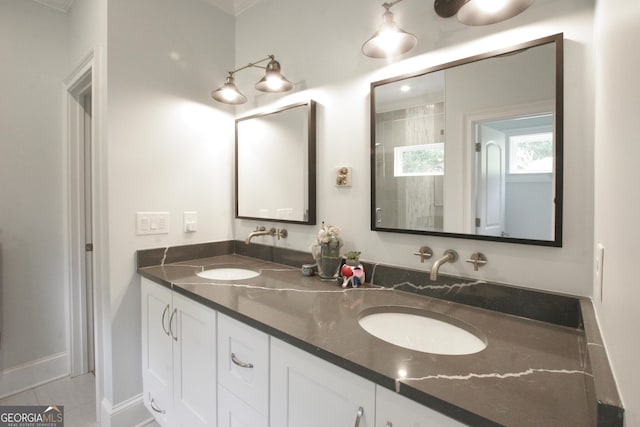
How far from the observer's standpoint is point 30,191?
211 centimetres

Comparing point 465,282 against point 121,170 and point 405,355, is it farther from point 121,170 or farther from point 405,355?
point 121,170

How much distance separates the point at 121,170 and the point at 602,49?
2.02m

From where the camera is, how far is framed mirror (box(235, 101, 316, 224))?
176 cm

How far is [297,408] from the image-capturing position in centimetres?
92

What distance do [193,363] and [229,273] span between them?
22.9 inches

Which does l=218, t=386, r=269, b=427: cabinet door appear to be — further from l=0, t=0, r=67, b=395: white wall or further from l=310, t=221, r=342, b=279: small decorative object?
l=0, t=0, r=67, b=395: white wall

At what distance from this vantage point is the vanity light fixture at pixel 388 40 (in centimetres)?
118

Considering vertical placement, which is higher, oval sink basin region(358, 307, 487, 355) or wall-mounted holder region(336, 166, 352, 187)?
wall-mounted holder region(336, 166, 352, 187)

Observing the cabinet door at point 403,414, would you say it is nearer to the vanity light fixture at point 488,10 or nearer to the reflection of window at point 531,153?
the reflection of window at point 531,153

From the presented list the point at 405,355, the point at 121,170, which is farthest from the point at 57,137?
the point at 405,355

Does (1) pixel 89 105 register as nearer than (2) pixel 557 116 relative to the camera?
No

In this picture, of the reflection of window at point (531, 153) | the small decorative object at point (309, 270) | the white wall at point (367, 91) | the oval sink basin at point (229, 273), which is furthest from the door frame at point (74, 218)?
the reflection of window at point (531, 153)

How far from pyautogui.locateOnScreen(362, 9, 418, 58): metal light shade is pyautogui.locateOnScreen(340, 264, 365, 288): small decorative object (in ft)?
3.01

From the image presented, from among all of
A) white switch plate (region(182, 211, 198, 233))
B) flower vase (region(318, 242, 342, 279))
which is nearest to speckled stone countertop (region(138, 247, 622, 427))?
flower vase (region(318, 242, 342, 279))
